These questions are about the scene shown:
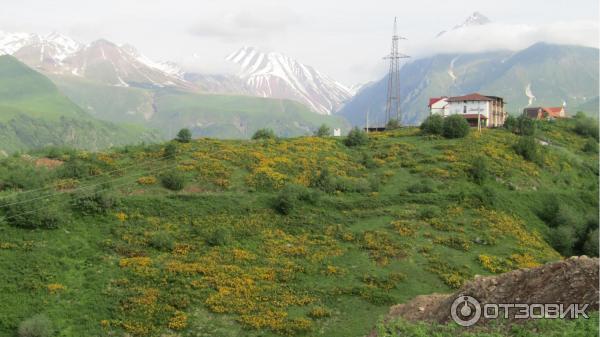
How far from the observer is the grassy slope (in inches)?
1282

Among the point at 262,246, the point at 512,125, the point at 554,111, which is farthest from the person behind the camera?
the point at 554,111

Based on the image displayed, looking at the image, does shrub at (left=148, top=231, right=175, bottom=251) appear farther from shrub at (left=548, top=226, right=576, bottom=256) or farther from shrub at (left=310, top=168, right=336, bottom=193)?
shrub at (left=548, top=226, right=576, bottom=256)

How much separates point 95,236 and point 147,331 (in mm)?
13096

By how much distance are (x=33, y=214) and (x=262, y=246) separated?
18127 mm

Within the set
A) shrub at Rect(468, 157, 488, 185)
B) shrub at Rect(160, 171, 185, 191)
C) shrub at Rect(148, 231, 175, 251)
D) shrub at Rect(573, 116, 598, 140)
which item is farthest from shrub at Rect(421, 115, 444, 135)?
shrub at Rect(148, 231, 175, 251)

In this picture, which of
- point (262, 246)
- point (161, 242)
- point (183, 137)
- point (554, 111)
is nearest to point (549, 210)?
point (262, 246)

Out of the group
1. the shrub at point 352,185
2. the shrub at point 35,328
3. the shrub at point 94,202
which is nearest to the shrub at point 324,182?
the shrub at point 352,185

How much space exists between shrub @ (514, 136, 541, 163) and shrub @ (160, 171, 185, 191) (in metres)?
49.5

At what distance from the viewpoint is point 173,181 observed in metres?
53.4

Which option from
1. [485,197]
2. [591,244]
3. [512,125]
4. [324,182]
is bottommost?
[591,244]

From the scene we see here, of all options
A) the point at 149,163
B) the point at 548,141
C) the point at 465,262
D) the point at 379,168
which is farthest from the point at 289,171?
the point at 548,141

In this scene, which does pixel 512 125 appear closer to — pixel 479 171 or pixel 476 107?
pixel 476 107

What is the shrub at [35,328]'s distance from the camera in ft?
93.3

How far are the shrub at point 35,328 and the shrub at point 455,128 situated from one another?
66853mm
